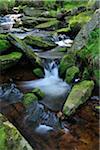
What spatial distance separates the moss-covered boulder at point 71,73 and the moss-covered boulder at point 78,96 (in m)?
0.56

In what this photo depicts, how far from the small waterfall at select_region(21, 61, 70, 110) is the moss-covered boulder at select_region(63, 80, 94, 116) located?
0.38 meters

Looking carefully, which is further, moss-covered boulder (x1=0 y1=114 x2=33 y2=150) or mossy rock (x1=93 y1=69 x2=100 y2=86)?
mossy rock (x1=93 y1=69 x2=100 y2=86)

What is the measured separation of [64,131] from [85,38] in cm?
443

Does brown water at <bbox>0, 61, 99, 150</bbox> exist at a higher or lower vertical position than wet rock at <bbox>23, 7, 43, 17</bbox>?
higher

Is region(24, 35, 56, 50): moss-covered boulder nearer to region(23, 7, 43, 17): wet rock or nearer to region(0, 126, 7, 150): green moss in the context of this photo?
region(0, 126, 7, 150): green moss

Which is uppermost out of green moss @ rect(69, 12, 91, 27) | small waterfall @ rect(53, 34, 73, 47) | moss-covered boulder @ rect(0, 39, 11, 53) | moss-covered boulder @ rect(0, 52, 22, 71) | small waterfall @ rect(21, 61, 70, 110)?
moss-covered boulder @ rect(0, 39, 11, 53)

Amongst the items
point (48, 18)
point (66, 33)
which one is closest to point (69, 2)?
point (48, 18)

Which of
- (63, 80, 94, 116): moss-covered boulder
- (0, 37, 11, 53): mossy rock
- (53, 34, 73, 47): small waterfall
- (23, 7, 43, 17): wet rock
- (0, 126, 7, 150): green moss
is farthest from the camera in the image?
(23, 7, 43, 17): wet rock

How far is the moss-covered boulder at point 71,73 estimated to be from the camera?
28.7 ft

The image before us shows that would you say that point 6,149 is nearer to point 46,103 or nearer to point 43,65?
point 46,103

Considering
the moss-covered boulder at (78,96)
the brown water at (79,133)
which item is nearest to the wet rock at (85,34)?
the moss-covered boulder at (78,96)

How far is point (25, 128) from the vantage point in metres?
6.49

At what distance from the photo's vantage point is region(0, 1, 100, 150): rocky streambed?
618cm

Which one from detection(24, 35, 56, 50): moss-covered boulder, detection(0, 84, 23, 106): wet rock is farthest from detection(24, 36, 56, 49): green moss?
detection(0, 84, 23, 106): wet rock
